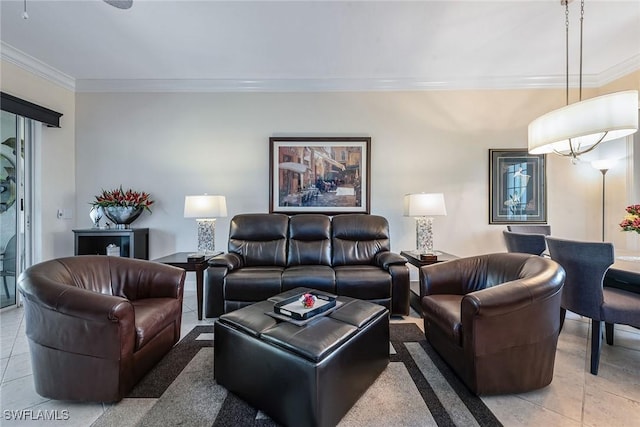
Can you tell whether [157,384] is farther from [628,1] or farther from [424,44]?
[628,1]

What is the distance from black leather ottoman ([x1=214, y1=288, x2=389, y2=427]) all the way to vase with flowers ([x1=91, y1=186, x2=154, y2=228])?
258cm

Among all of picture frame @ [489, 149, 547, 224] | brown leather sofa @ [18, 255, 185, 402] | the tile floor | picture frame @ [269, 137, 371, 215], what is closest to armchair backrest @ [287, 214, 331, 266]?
picture frame @ [269, 137, 371, 215]

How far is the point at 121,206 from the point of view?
3.43 metres

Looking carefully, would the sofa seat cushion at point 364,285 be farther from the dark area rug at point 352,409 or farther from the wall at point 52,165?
the wall at point 52,165

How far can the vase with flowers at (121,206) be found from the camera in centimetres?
342

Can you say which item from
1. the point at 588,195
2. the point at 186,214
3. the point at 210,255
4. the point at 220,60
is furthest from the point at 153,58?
the point at 588,195

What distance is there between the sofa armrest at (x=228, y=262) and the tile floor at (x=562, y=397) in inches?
52.2

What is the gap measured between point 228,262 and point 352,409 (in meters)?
1.77

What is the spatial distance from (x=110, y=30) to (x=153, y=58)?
0.52 meters

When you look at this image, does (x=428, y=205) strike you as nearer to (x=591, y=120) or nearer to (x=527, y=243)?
(x=527, y=243)

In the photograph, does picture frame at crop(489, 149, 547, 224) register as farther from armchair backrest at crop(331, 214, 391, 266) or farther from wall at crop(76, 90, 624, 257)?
armchair backrest at crop(331, 214, 391, 266)

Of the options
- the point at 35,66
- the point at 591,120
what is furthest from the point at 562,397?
the point at 35,66

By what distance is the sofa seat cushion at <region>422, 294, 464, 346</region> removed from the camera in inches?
67.7

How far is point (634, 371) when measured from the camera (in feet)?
6.25
